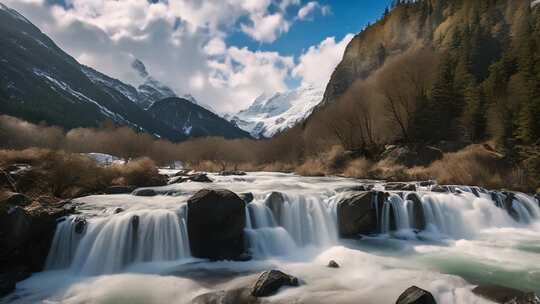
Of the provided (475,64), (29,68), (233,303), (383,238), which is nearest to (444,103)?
(475,64)

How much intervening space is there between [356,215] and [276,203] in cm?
455

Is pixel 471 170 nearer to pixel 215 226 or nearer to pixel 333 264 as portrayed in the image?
pixel 333 264

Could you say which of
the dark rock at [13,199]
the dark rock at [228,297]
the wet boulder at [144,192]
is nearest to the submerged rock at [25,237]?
the dark rock at [13,199]

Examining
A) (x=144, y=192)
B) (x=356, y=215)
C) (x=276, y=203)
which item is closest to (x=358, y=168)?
(x=356, y=215)

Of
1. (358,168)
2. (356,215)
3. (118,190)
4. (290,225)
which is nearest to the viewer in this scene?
(290,225)

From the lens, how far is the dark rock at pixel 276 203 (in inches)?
748

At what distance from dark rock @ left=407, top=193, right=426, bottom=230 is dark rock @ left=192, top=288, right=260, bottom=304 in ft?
42.6

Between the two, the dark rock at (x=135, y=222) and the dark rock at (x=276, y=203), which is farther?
the dark rock at (x=276, y=203)

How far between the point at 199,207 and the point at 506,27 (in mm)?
83170

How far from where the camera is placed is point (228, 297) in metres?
10.9

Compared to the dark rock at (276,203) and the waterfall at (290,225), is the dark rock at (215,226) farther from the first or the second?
the dark rock at (276,203)

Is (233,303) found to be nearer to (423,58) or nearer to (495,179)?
(495,179)

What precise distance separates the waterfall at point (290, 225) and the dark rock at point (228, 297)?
4.62 meters

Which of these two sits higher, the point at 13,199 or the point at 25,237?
the point at 13,199
